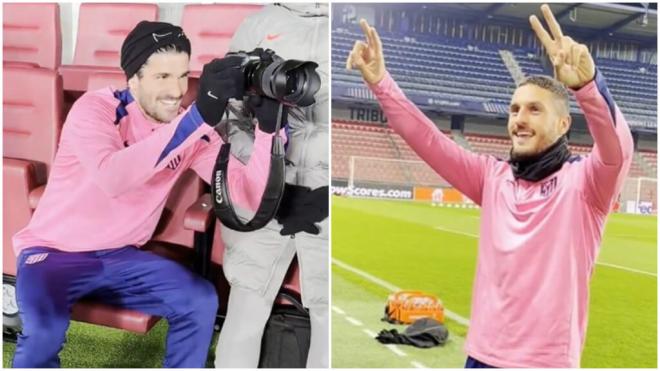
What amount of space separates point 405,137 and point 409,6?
347 millimetres

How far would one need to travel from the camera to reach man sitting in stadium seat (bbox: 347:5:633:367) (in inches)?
67.0

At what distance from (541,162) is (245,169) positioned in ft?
2.37

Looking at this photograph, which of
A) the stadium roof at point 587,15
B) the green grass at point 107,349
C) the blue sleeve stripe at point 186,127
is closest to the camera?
the blue sleeve stripe at point 186,127

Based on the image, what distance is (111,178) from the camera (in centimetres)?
178

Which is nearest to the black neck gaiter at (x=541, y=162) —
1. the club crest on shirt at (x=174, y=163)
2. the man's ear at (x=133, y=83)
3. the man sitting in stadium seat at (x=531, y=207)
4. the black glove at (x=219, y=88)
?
the man sitting in stadium seat at (x=531, y=207)

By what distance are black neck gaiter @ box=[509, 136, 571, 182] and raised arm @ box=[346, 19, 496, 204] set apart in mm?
70

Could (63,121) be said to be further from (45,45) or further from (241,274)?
(241,274)

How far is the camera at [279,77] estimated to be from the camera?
1691mm

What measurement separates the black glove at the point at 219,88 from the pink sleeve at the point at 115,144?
28 millimetres

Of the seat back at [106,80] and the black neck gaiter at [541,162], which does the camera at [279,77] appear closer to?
the seat back at [106,80]

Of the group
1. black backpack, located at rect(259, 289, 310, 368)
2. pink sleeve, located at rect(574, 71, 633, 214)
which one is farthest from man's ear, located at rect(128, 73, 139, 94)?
pink sleeve, located at rect(574, 71, 633, 214)

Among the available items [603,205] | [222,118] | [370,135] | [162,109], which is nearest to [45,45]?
[162,109]

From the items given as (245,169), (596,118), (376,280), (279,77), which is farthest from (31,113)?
(596,118)

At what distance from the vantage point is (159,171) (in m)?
1.81
